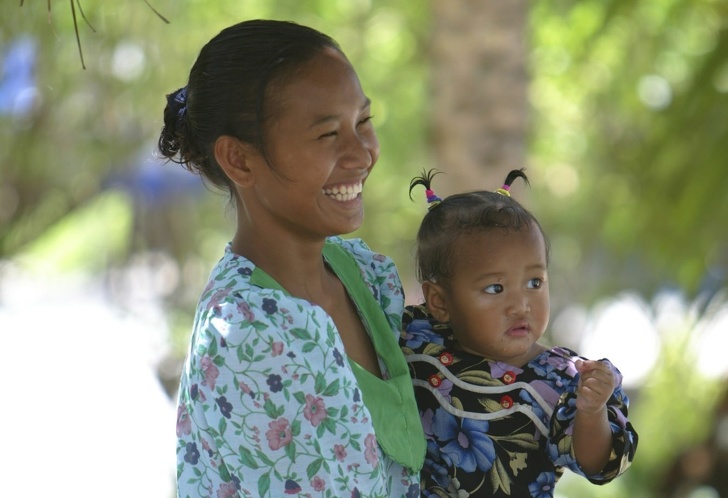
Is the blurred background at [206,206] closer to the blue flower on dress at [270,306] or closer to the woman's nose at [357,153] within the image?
the woman's nose at [357,153]

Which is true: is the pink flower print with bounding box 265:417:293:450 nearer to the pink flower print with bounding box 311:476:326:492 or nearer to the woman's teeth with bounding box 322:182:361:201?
the pink flower print with bounding box 311:476:326:492

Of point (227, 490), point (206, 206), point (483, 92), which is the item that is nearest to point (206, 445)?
point (227, 490)

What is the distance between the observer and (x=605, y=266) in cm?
1016

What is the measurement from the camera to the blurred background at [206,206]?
7855 mm

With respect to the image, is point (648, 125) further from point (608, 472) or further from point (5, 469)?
point (608, 472)

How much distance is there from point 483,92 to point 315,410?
404cm

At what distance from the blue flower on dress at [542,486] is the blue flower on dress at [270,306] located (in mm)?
696

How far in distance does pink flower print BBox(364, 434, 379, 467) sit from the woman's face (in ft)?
1.30

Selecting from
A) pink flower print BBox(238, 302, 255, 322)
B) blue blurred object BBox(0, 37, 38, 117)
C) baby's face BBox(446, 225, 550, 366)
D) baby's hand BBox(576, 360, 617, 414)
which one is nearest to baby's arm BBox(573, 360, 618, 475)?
baby's hand BBox(576, 360, 617, 414)

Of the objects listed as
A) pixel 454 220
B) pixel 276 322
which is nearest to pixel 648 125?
pixel 454 220

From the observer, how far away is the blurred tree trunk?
18.9ft

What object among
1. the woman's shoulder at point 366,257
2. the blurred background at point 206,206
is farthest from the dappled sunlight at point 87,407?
the woman's shoulder at point 366,257

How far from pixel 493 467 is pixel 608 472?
22 cm

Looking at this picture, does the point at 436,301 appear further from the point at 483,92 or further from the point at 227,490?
the point at 483,92
